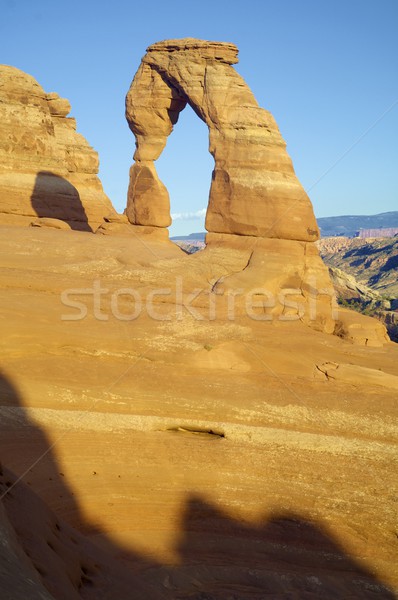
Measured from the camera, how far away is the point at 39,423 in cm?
982

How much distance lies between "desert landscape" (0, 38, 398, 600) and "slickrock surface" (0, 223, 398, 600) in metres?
0.03

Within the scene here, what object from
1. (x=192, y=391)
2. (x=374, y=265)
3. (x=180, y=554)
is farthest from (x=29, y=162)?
(x=374, y=265)

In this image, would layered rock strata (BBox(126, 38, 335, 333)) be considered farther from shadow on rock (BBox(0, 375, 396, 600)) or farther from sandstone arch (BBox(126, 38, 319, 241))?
shadow on rock (BBox(0, 375, 396, 600))

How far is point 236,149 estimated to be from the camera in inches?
778

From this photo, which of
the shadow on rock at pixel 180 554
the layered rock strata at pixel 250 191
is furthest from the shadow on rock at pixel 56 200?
the shadow on rock at pixel 180 554

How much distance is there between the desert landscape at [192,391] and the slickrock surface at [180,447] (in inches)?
1.4

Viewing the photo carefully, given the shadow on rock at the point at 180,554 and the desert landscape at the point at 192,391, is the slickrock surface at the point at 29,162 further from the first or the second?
the shadow on rock at the point at 180,554

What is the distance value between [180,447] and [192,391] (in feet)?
6.61

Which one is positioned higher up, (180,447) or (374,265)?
(180,447)

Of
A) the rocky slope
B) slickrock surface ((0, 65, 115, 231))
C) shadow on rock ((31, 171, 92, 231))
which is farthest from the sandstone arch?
the rocky slope

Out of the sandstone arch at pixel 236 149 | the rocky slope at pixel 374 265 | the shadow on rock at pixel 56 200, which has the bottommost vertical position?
the rocky slope at pixel 374 265

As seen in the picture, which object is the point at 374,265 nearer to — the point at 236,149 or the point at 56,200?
the point at 56,200

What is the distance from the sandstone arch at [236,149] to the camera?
758 inches

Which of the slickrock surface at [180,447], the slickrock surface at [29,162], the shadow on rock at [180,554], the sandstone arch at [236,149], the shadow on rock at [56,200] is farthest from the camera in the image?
the shadow on rock at [56,200]
